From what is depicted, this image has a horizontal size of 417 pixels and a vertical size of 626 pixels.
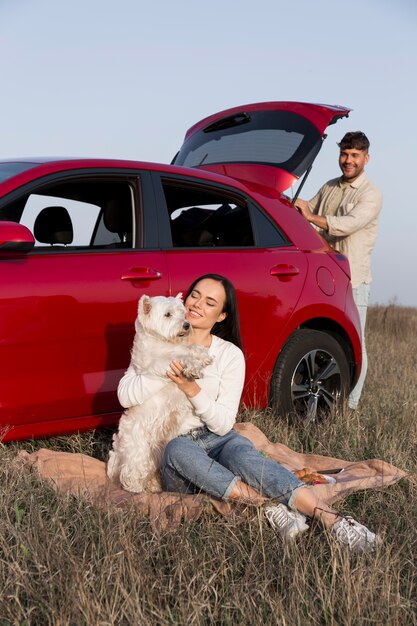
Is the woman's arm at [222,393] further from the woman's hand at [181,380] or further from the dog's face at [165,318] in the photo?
the dog's face at [165,318]

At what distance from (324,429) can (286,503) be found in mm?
1825

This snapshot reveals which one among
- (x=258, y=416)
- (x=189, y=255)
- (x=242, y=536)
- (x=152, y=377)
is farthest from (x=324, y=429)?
(x=242, y=536)

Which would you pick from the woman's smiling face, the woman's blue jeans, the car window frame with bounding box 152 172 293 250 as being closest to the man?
the car window frame with bounding box 152 172 293 250

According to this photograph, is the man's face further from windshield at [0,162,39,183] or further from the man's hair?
windshield at [0,162,39,183]

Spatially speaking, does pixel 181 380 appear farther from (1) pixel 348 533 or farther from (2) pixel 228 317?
(1) pixel 348 533

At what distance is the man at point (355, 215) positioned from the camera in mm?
6812

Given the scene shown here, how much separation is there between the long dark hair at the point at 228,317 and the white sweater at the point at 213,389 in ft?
0.27

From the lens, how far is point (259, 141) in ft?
20.8

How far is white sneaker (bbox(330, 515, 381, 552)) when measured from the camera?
3.37 metres

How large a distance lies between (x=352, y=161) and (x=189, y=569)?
460 centimetres

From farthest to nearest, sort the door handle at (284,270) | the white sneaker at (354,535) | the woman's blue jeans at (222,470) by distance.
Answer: the door handle at (284,270)
the woman's blue jeans at (222,470)
the white sneaker at (354,535)

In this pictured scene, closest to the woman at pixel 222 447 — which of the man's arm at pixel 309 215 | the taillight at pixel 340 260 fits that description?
the taillight at pixel 340 260

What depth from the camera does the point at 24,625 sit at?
266 centimetres

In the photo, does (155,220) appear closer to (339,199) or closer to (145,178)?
(145,178)
